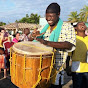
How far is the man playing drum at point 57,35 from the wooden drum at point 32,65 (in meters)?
0.15

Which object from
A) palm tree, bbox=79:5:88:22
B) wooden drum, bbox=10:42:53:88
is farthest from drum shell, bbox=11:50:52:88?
palm tree, bbox=79:5:88:22

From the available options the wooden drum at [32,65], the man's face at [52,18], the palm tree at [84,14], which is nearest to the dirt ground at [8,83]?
the wooden drum at [32,65]

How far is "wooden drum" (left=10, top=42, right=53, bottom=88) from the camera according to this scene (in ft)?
6.58

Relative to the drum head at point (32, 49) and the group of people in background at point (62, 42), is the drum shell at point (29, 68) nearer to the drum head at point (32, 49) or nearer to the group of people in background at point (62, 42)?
the drum head at point (32, 49)

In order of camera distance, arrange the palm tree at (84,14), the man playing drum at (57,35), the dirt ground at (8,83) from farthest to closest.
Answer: the palm tree at (84,14)
the dirt ground at (8,83)
the man playing drum at (57,35)

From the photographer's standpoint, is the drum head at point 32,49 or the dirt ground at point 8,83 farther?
the dirt ground at point 8,83

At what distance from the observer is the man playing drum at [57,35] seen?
1992mm

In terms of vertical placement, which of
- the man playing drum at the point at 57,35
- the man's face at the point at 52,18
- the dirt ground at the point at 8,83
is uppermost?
the man's face at the point at 52,18

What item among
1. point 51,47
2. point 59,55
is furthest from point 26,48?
point 59,55

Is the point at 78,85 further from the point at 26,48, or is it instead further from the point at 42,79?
the point at 26,48

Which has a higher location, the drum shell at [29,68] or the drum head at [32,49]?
the drum head at [32,49]

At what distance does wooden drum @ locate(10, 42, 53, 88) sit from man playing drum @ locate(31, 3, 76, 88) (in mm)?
148

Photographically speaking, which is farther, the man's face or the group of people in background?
the man's face

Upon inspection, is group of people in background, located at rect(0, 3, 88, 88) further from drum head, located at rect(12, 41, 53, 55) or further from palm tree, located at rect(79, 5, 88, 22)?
palm tree, located at rect(79, 5, 88, 22)
